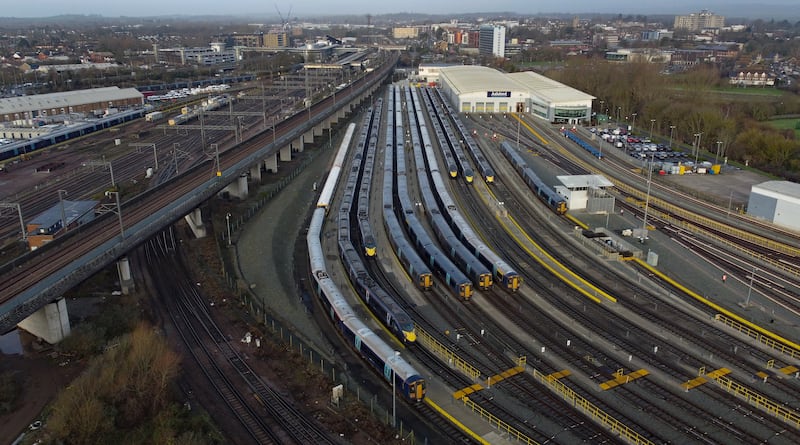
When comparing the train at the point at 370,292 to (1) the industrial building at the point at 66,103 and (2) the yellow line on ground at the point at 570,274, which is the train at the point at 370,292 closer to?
(2) the yellow line on ground at the point at 570,274

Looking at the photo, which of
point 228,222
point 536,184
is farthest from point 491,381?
point 536,184

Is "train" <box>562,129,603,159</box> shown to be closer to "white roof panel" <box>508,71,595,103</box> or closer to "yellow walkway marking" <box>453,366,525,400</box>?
"white roof panel" <box>508,71,595,103</box>

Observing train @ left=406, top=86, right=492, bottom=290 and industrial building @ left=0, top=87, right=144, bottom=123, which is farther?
industrial building @ left=0, top=87, right=144, bottom=123

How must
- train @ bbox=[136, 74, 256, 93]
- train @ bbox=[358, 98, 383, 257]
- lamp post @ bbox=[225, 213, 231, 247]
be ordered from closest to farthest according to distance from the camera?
1. train @ bbox=[358, 98, 383, 257]
2. lamp post @ bbox=[225, 213, 231, 247]
3. train @ bbox=[136, 74, 256, 93]

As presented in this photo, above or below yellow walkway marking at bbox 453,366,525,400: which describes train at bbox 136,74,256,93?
above

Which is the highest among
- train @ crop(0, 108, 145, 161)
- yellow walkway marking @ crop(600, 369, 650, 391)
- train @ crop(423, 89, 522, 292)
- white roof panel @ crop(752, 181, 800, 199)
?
white roof panel @ crop(752, 181, 800, 199)

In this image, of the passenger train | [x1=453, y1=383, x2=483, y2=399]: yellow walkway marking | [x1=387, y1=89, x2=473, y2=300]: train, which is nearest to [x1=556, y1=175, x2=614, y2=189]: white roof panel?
[x1=387, y1=89, x2=473, y2=300]: train

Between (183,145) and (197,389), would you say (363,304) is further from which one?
(183,145)

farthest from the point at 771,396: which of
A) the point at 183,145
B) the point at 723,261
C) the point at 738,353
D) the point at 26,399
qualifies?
the point at 183,145
